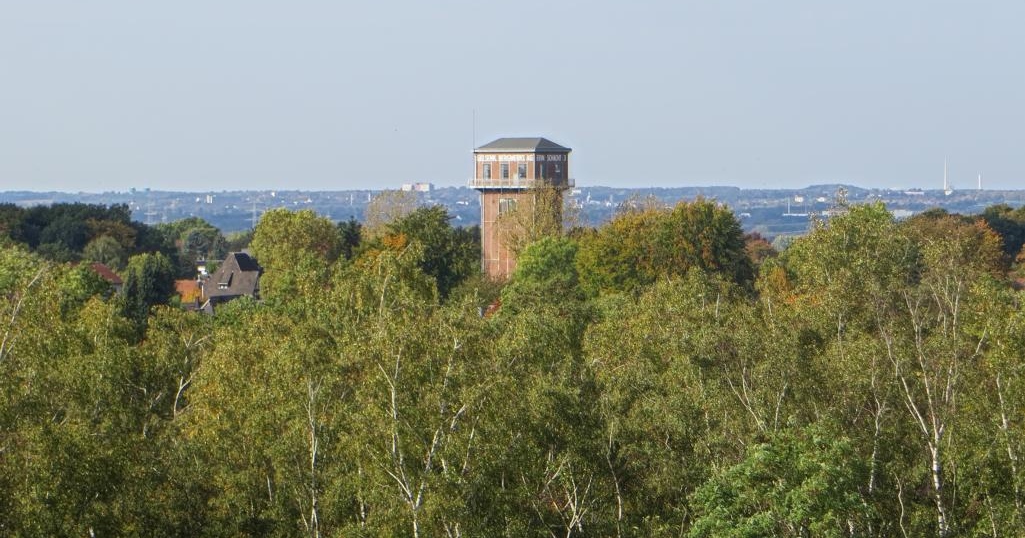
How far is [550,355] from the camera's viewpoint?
1231 inches

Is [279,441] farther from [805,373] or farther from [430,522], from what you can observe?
[805,373]

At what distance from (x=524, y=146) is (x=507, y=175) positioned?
81.7 inches

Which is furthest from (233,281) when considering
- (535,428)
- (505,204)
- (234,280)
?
(535,428)

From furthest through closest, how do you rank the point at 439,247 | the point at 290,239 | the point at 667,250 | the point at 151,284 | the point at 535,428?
1. the point at 290,239
2. the point at 151,284
3. the point at 439,247
4. the point at 667,250
5. the point at 535,428

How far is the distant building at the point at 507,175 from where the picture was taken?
9319 centimetres

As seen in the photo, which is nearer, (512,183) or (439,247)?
(439,247)

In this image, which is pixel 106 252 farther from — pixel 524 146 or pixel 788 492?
pixel 788 492

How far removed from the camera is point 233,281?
105 meters

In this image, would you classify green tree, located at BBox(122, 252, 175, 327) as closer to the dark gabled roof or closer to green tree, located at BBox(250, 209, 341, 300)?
green tree, located at BBox(250, 209, 341, 300)

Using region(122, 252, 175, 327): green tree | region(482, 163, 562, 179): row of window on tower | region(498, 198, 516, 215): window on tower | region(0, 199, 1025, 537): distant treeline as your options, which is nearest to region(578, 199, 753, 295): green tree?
region(122, 252, 175, 327): green tree

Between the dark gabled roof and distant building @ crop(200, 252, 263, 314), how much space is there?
58.5 feet

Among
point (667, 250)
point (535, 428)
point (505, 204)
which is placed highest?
point (505, 204)

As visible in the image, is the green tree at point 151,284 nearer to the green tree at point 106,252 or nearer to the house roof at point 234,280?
the house roof at point 234,280

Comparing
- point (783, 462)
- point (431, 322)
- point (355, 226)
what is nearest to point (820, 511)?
point (783, 462)
